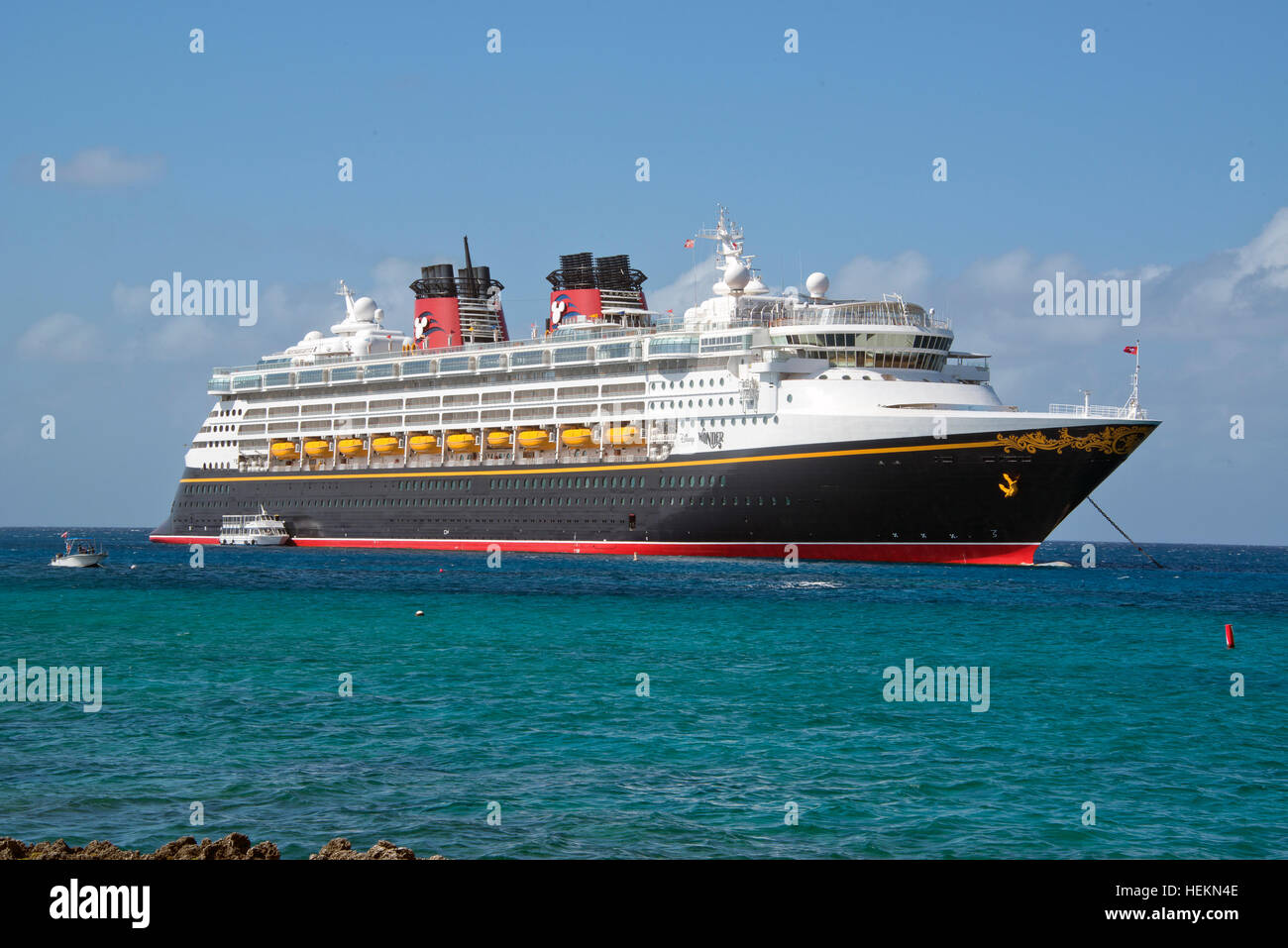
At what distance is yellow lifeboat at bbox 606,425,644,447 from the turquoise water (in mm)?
27509

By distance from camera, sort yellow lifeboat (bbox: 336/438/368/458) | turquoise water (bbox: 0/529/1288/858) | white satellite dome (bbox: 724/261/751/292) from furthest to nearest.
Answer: yellow lifeboat (bbox: 336/438/368/458) → white satellite dome (bbox: 724/261/751/292) → turquoise water (bbox: 0/529/1288/858)

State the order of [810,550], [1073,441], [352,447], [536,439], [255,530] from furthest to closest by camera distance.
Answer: [255,530] < [352,447] < [536,439] < [810,550] < [1073,441]

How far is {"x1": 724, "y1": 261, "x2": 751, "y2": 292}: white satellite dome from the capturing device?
72562mm

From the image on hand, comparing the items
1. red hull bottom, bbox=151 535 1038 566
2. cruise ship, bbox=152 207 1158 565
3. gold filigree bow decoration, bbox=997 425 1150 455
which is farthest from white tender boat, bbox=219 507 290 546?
gold filigree bow decoration, bbox=997 425 1150 455

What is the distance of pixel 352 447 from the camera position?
3531 inches

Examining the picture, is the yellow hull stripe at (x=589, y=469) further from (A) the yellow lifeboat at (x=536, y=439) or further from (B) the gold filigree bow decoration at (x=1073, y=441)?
(A) the yellow lifeboat at (x=536, y=439)

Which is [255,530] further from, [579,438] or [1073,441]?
A: [1073,441]

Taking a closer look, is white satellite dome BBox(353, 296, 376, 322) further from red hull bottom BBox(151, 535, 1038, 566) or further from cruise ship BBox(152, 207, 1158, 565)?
red hull bottom BBox(151, 535, 1038, 566)

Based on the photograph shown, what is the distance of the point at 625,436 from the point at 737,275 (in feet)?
37.7

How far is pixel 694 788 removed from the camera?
58.8ft

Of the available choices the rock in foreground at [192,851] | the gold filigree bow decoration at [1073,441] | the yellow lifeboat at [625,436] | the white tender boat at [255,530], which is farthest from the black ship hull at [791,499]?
the rock in foreground at [192,851]

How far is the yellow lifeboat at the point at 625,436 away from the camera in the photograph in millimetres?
73125

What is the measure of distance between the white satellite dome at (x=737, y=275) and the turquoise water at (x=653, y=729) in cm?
3074

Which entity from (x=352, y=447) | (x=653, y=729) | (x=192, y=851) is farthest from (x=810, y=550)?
(x=192, y=851)
